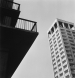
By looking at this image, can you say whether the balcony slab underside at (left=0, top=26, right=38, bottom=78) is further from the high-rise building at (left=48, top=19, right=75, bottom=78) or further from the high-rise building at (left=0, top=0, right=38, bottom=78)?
the high-rise building at (left=48, top=19, right=75, bottom=78)

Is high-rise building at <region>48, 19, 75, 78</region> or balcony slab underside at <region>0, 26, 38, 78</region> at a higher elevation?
high-rise building at <region>48, 19, 75, 78</region>

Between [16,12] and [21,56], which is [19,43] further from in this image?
[16,12]

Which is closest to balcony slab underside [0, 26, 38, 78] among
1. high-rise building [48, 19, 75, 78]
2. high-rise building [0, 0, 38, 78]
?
high-rise building [0, 0, 38, 78]

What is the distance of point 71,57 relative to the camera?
197 ft

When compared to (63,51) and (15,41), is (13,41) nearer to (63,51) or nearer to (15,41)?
(15,41)

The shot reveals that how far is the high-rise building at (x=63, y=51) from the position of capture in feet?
185

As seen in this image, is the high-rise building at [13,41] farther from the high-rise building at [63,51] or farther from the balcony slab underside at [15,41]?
the high-rise building at [63,51]

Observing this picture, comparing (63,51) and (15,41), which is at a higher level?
(63,51)

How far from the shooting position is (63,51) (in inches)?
2435

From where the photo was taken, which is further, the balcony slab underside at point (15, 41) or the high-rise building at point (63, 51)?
the high-rise building at point (63, 51)

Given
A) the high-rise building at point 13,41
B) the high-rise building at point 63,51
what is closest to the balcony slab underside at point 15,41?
the high-rise building at point 13,41

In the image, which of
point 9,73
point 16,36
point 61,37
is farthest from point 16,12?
point 61,37

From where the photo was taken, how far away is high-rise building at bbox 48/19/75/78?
56.3m

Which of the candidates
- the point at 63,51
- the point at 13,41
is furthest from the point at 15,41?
the point at 63,51
